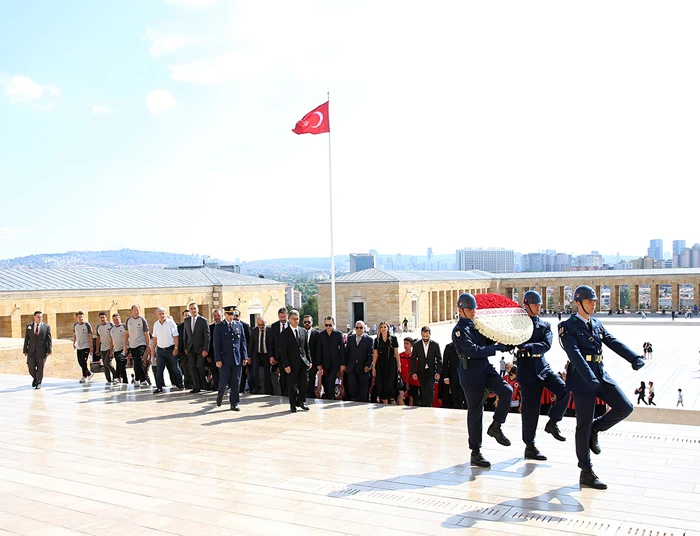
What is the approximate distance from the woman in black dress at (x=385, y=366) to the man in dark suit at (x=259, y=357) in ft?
6.46

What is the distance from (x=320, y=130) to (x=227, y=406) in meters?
12.3

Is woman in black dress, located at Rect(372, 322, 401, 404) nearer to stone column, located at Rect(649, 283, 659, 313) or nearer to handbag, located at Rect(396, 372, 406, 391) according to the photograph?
handbag, located at Rect(396, 372, 406, 391)

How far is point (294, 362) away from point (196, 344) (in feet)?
8.42

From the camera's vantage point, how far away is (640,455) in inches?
255

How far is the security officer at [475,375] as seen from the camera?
611 cm

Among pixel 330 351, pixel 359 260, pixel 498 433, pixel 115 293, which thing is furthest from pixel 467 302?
pixel 359 260

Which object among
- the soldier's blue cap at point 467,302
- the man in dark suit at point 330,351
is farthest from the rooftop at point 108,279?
the soldier's blue cap at point 467,302

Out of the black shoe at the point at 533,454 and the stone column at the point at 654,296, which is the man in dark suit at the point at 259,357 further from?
the stone column at the point at 654,296

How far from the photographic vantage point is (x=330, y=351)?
10.5 metres

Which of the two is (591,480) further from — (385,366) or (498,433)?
(385,366)

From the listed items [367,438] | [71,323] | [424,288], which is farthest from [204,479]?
[424,288]

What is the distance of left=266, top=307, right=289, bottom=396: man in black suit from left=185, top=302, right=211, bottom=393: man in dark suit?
4.07 feet

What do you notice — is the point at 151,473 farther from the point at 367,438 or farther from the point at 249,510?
the point at 367,438

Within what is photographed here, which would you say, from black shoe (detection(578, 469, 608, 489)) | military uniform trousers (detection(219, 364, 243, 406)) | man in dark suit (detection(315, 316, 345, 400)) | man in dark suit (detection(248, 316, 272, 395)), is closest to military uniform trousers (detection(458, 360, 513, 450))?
black shoe (detection(578, 469, 608, 489))
